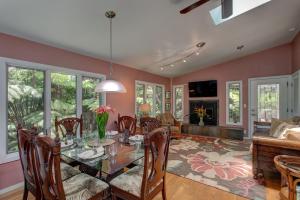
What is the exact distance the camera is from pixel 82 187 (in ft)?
5.25

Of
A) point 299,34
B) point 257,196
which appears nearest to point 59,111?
point 257,196

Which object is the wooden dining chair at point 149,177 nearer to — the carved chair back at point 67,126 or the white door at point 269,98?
the carved chair back at point 67,126

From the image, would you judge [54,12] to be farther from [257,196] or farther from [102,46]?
[257,196]

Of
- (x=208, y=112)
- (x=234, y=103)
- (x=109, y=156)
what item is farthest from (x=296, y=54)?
(x=109, y=156)

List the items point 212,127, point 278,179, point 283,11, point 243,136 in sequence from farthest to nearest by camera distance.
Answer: point 212,127
point 243,136
point 283,11
point 278,179

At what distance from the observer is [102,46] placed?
326 centimetres

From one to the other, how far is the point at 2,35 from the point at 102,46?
1511 millimetres

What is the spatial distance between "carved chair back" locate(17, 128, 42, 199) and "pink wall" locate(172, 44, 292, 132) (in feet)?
19.0

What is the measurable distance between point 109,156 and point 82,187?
15.5 inches

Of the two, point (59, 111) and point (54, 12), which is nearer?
point (54, 12)

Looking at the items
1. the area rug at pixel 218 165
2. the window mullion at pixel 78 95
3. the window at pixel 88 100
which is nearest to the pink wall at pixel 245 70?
the area rug at pixel 218 165

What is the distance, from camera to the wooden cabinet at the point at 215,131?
5.32m

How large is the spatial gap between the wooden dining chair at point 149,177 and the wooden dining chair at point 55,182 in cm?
17

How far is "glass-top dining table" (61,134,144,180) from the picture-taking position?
1.67 m
